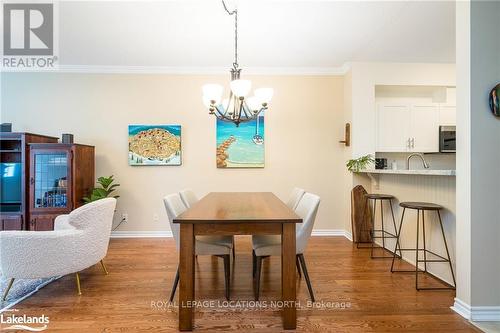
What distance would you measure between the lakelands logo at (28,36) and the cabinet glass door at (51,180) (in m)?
1.41

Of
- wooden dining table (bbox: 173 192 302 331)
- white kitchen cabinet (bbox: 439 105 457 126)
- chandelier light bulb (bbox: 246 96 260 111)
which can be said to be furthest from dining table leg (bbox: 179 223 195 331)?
white kitchen cabinet (bbox: 439 105 457 126)

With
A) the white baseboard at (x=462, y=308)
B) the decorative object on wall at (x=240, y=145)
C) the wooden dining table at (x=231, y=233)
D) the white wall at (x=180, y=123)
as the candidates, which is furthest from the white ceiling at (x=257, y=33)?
the white baseboard at (x=462, y=308)

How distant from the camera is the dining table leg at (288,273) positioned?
1.70 meters

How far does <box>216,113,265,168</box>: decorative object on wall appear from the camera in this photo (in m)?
3.95

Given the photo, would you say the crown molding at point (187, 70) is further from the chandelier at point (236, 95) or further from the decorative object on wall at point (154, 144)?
the chandelier at point (236, 95)

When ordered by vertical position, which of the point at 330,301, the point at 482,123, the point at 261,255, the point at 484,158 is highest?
the point at 482,123

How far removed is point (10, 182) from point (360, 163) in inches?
187

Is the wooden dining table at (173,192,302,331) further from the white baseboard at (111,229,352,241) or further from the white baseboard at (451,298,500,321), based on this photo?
the white baseboard at (111,229,352,241)

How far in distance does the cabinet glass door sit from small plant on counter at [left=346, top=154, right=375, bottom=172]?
12.8ft

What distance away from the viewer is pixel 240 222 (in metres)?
1.68

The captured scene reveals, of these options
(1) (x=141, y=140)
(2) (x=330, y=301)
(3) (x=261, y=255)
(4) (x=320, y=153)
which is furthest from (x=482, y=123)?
(1) (x=141, y=140)

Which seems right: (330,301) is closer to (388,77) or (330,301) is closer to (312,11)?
(312,11)

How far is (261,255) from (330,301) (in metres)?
0.69

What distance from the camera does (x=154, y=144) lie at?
12.8 ft
